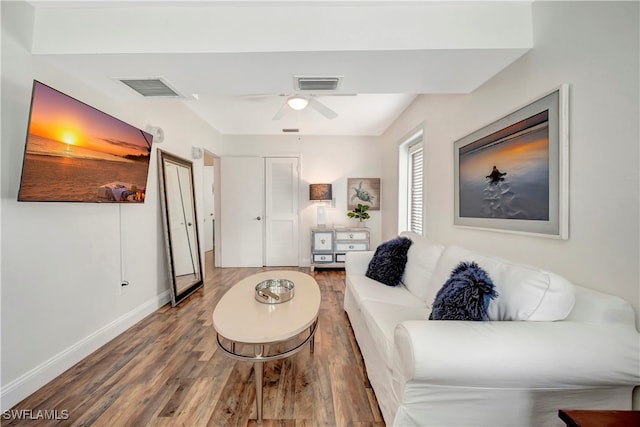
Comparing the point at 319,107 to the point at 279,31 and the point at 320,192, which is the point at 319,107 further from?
the point at 320,192

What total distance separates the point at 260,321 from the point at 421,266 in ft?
4.35

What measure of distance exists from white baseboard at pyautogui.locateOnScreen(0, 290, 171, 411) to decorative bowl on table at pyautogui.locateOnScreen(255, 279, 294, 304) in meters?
1.38

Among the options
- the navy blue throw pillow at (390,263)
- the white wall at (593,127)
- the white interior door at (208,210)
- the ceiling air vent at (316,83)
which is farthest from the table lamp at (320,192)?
the white interior door at (208,210)

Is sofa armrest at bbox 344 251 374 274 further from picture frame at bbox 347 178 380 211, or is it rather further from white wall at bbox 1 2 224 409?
picture frame at bbox 347 178 380 211

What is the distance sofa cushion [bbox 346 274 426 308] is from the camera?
190 cm

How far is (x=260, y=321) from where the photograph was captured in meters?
1.47

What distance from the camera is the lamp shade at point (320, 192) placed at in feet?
14.7

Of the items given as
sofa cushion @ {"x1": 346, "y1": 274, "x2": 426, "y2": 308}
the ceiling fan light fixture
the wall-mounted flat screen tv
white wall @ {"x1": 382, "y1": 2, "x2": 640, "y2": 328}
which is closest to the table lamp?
the ceiling fan light fixture

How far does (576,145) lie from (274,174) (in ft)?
13.5

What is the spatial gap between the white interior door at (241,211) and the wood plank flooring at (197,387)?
2.49m

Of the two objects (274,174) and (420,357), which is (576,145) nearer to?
(420,357)

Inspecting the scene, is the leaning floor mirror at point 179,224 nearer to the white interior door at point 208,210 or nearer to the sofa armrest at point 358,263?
the sofa armrest at point 358,263

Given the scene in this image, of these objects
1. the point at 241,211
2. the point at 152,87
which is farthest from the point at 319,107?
the point at 241,211

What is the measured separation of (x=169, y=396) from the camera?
1.54m
